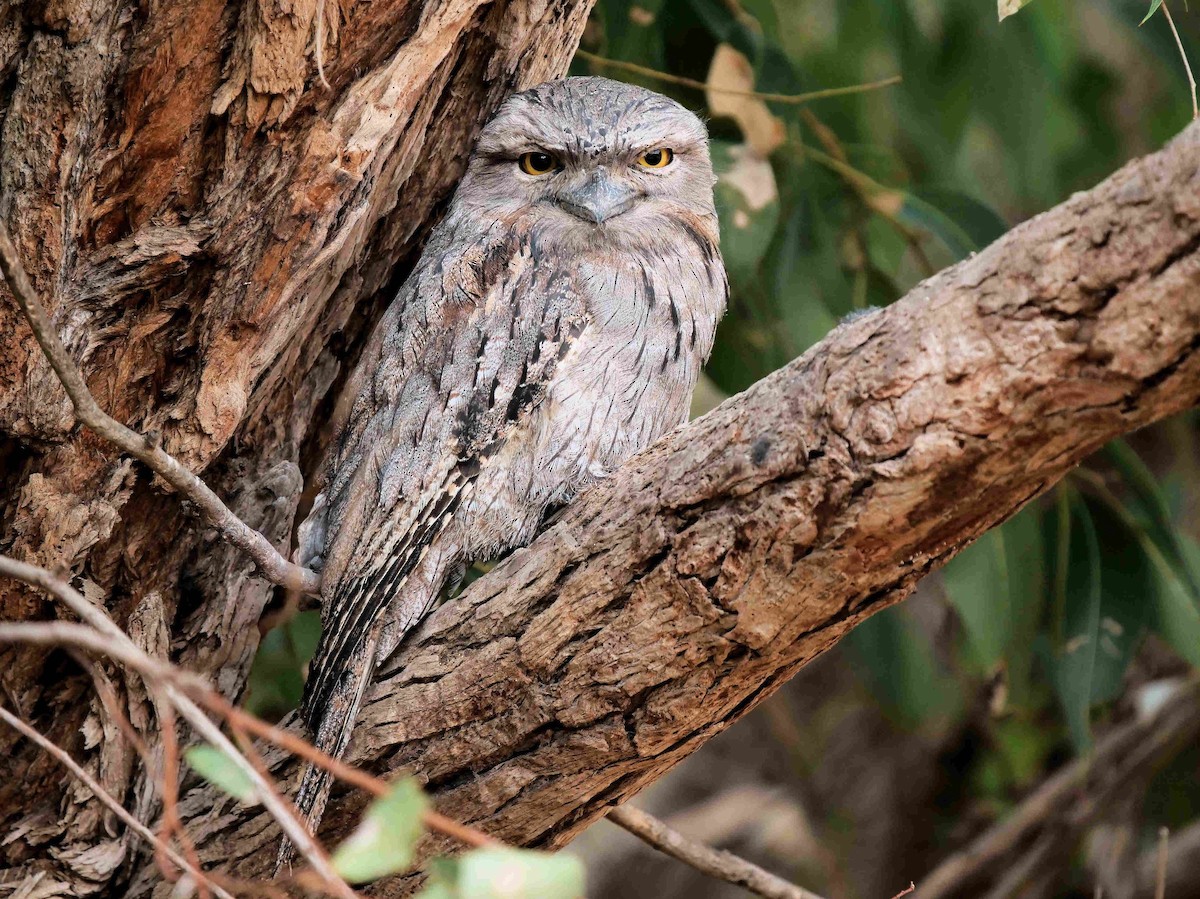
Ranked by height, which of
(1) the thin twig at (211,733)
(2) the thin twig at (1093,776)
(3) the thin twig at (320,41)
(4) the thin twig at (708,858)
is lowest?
(2) the thin twig at (1093,776)

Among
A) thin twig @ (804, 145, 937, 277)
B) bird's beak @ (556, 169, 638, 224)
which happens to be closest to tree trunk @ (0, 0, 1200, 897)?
bird's beak @ (556, 169, 638, 224)

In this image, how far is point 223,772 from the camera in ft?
3.11

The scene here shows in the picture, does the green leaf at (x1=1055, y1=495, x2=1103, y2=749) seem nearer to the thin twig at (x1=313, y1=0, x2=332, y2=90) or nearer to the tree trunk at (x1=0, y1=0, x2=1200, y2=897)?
the tree trunk at (x1=0, y1=0, x2=1200, y2=897)

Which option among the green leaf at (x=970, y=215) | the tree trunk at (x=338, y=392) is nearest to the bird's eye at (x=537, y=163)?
the tree trunk at (x=338, y=392)

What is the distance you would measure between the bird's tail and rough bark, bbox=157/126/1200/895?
0.03 meters

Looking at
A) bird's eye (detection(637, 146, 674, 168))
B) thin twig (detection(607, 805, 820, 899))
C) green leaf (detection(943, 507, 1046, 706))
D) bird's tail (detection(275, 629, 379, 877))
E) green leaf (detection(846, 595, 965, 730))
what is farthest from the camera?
green leaf (detection(846, 595, 965, 730))

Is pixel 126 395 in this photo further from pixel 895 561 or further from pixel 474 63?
pixel 895 561

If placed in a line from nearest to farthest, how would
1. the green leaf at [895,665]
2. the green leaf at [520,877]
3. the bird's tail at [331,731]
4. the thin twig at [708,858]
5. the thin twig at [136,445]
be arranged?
the green leaf at [520,877] < the thin twig at [136,445] < the bird's tail at [331,731] < the thin twig at [708,858] < the green leaf at [895,665]

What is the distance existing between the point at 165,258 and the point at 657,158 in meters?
1.05

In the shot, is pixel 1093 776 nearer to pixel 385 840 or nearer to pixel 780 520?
pixel 780 520

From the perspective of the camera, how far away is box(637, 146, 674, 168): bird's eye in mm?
2397

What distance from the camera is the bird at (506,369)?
204cm

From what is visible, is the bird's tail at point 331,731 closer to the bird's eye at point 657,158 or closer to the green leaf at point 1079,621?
the bird's eye at point 657,158

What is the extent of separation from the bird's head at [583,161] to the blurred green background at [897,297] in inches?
11.6
